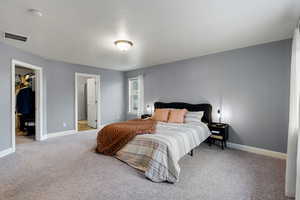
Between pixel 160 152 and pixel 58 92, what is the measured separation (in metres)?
3.96

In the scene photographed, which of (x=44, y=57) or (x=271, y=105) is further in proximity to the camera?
(x=44, y=57)

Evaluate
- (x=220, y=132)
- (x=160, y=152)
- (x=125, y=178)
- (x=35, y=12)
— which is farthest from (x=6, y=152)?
(x=220, y=132)

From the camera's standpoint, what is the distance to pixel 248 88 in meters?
3.33

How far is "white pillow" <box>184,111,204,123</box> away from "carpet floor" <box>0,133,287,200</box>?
77 cm

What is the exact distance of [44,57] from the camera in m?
4.17

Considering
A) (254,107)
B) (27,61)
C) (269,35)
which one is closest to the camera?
(269,35)

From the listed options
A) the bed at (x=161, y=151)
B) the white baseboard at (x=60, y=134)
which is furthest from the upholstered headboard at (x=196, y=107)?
the white baseboard at (x=60, y=134)

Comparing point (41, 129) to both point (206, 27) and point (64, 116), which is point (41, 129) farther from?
point (206, 27)

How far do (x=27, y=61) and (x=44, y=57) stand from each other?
0.56 m

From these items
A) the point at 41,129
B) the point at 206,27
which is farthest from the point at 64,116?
the point at 206,27

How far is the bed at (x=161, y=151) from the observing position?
218cm

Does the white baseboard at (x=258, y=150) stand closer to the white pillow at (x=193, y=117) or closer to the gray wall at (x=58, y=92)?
the white pillow at (x=193, y=117)

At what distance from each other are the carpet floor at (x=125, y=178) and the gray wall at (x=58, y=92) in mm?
1178

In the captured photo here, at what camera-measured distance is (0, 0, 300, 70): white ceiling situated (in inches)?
72.0
